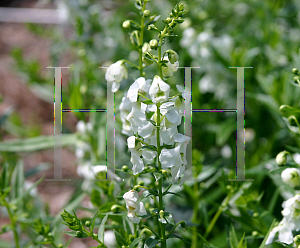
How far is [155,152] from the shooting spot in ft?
3.32

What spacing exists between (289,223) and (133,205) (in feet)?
1.82

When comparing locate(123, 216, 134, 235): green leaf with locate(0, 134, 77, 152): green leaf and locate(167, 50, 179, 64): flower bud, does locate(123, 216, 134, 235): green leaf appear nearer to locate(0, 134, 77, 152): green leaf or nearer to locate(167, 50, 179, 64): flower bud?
locate(167, 50, 179, 64): flower bud

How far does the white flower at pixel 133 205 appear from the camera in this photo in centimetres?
97

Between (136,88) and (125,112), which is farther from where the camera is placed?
(125,112)

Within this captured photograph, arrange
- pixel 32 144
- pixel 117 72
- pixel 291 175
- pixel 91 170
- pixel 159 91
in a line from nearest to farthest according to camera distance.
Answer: pixel 159 91
pixel 117 72
pixel 291 175
pixel 91 170
pixel 32 144

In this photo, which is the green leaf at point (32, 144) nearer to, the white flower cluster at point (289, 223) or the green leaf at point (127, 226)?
the green leaf at point (127, 226)

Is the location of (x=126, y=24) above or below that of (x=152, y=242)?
above

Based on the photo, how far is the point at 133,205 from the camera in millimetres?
974

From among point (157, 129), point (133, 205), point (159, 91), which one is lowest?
point (133, 205)

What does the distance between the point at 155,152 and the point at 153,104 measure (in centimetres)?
14

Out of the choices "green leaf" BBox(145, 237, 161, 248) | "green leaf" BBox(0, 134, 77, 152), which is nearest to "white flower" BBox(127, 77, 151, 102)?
"green leaf" BBox(145, 237, 161, 248)

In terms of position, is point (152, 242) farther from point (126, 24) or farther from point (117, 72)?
point (126, 24)

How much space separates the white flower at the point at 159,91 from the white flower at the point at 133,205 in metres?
0.28

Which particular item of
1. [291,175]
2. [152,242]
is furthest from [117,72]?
[291,175]
